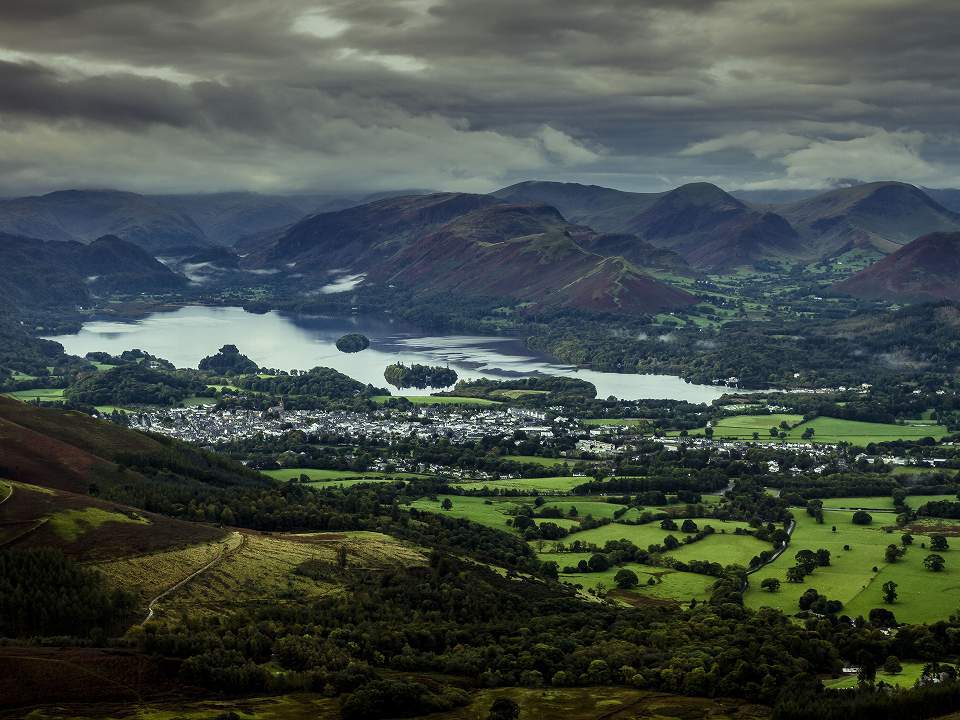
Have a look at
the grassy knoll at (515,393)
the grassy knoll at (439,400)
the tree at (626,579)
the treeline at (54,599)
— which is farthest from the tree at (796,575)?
the grassy knoll at (515,393)

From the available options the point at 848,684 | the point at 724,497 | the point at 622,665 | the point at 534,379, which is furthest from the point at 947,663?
the point at 534,379

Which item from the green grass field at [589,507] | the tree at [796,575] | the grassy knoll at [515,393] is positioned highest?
the grassy knoll at [515,393]

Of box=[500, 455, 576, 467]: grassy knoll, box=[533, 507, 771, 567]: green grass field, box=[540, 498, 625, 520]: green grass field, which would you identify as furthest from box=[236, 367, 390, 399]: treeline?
box=[533, 507, 771, 567]: green grass field

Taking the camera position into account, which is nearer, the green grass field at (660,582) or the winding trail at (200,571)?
the winding trail at (200,571)

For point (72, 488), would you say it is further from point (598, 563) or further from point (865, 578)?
point (865, 578)

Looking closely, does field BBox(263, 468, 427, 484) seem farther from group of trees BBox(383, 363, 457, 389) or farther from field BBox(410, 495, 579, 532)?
group of trees BBox(383, 363, 457, 389)

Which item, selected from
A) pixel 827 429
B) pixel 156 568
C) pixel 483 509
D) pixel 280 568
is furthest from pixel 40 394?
pixel 156 568

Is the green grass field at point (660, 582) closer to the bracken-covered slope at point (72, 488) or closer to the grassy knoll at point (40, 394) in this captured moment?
the bracken-covered slope at point (72, 488)

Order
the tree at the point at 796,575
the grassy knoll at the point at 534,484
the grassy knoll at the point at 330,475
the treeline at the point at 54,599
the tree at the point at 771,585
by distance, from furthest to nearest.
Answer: the grassy knoll at the point at 330,475, the grassy knoll at the point at 534,484, the tree at the point at 796,575, the tree at the point at 771,585, the treeline at the point at 54,599
